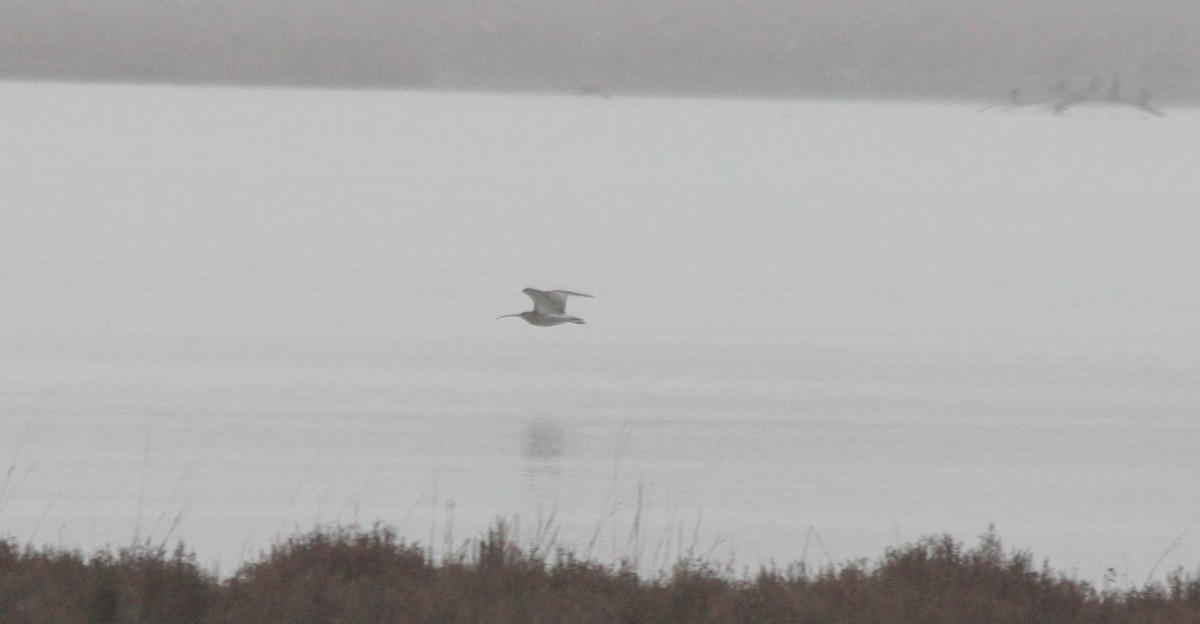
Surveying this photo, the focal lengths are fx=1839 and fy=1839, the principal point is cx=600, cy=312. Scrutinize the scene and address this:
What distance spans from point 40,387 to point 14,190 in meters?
19.0

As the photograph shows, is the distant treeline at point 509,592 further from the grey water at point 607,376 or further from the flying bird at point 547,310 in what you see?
the flying bird at point 547,310

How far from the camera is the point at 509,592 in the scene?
5.38 meters

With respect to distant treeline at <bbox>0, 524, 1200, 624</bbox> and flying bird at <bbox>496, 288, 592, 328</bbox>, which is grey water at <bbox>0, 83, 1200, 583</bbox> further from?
distant treeline at <bbox>0, 524, 1200, 624</bbox>

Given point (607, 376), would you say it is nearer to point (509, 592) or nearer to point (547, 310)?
point (547, 310)

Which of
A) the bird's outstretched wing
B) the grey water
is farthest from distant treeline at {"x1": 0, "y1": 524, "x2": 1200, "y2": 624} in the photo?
the bird's outstretched wing

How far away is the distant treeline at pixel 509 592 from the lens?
509 cm

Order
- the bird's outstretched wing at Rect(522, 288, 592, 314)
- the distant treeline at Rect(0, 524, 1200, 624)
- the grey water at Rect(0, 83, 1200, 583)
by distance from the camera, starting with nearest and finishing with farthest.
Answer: the distant treeline at Rect(0, 524, 1200, 624), the grey water at Rect(0, 83, 1200, 583), the bird's outstretched wing at Rect(522, 288, 592, 314)

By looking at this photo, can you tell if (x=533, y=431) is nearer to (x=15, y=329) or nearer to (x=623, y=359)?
(x=623, y=359)

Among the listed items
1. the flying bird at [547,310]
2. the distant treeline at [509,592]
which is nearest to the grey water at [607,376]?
the flying bird at [547,310]

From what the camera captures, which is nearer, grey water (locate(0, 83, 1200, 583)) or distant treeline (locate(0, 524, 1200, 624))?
distant treeline (locate(0, 524, 1200, 624))

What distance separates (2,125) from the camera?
5703 centimetres

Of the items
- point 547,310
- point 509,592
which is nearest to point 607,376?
point 547,310

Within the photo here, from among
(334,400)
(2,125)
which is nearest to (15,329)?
(334,400)

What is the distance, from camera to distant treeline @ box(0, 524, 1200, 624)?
509 centimetres
